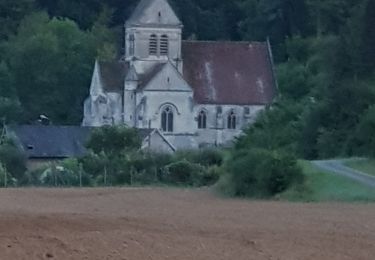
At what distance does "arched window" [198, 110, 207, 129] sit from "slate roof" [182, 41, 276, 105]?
764mm

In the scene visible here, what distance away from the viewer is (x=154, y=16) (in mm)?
106250

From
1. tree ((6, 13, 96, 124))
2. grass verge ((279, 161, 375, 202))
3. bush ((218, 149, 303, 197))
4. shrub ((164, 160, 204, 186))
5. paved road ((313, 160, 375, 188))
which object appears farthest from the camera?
tree ((6, 13, 96, 124))

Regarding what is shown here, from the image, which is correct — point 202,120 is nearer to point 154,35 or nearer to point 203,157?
point 154,35

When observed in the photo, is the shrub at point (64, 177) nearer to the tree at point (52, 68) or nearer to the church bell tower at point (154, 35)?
the church bell tower at point (154, 35)

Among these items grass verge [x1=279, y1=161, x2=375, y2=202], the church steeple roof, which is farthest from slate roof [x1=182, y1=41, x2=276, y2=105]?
grass verge [x1=279, y1=161, x2=375, y2=202]

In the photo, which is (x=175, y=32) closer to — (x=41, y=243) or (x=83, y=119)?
(x=83, y=119)

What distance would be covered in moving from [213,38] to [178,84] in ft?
52.8

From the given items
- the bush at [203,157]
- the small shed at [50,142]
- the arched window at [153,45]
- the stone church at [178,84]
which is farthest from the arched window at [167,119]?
the bush at [203,157]

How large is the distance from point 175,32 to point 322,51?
112ft

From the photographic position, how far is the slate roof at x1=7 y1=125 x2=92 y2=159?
8625cm

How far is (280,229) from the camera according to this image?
102 ft

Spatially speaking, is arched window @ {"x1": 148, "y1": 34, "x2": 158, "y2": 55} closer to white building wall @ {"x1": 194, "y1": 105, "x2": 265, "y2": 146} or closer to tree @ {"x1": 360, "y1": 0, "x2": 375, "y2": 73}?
white building wall @ {"x1": 194, "y1": 105, "x2": 265, "y2": 146}

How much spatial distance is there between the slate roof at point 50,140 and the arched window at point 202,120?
52.3ft

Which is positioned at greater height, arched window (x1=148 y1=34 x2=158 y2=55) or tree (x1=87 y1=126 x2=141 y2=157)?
arched window (x1=148 y1=34 x2=158 y2=55)
